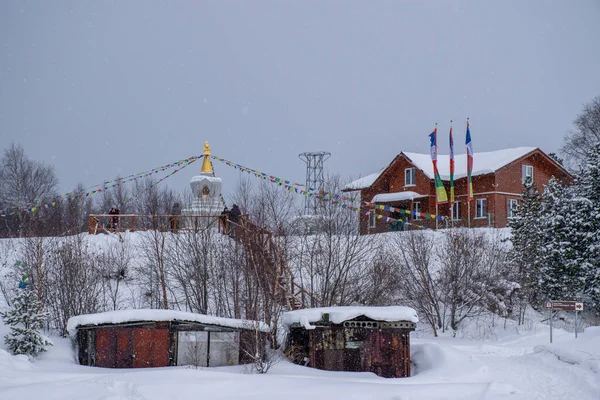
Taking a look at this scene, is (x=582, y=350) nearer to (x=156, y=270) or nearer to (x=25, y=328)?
(x=156, y=270)

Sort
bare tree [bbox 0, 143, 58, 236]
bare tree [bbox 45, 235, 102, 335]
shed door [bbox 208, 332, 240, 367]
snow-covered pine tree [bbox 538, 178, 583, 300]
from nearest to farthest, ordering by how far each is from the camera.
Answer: shed door [bbox 208, 332, 240, 367] < bare tree [bbox 45, 235, 102, 335] < snow-covered pine tree [bbox 538, 178, 583, 300] < bare tree [bbox 0, 143, 58, 236]

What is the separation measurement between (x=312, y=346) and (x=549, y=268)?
61.6 ft

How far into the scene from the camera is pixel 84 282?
23.0 m

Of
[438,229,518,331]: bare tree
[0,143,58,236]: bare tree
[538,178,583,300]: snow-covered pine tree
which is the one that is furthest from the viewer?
[0,143,58,236]: bare tree

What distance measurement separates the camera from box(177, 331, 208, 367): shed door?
16.8 m

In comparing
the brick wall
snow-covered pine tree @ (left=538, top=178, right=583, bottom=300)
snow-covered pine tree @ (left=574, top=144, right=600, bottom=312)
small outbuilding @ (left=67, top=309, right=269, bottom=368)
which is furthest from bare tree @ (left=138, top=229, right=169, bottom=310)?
snow-covered pine tree @ (left=574, top=144, right=600, bottom=312)

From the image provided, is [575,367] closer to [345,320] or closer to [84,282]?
[345,320]

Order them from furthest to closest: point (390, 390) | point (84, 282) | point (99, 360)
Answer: point (84, 282) → point (99, 360) → point (390, 390)

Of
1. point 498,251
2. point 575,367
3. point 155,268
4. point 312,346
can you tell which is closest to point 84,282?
point 155,268

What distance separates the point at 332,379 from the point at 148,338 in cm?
530

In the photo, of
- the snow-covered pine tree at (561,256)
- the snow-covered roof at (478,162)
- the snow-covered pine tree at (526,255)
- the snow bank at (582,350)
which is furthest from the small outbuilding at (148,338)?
the snow-covered roof at (478,162)

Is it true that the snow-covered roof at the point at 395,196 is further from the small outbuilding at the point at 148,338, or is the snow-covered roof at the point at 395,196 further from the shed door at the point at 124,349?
the shed door at the point at 124,349

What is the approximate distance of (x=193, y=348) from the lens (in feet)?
55.6

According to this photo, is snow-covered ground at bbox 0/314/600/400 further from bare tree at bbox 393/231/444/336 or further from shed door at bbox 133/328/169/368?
bare tree at bbox 393/231/444/336
